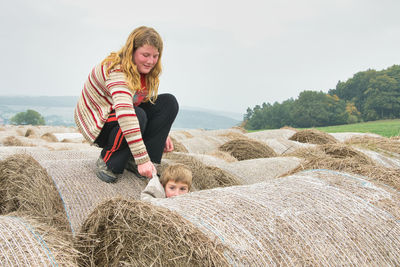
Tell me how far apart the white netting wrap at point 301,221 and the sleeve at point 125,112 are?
0.75 meters

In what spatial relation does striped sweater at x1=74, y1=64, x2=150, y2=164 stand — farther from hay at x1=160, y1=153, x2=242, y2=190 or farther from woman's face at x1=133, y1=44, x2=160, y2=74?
hay at x1=160, y1=153, x2=242, y2=190

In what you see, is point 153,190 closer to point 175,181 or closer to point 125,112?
point 175,181

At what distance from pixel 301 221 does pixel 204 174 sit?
1796mm

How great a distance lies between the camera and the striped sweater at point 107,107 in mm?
2746

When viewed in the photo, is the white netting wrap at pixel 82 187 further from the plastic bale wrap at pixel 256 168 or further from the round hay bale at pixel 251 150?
the round hay bale at pixel 251 150

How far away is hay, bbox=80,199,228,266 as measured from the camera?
161 cm

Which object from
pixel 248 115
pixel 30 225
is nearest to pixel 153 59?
pixel 30 225

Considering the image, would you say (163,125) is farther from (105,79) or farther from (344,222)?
(344,222)

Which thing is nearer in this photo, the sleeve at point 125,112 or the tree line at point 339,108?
the sleeve at point 125,112

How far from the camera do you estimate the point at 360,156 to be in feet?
12.8

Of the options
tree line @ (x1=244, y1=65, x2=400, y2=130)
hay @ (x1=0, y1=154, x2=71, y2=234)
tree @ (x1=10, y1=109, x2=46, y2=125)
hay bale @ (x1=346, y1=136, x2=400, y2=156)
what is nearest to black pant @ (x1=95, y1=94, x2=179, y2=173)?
hay @ (x1=0, y1=154, x2=71, y2=234)

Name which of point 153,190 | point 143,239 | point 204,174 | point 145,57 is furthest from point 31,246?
point 204,174

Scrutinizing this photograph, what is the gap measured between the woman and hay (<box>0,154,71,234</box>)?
0.44 m

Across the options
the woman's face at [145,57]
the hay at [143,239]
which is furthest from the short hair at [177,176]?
the hay at [143,239]
